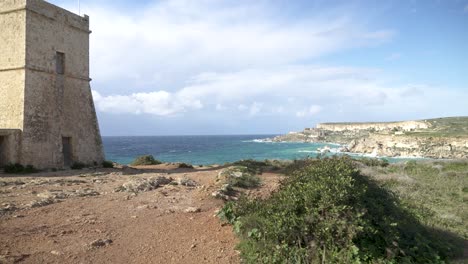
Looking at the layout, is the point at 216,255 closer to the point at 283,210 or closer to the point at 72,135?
the point at 283,210

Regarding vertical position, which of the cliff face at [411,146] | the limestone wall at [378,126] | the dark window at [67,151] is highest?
the limestone wall at [378,126]

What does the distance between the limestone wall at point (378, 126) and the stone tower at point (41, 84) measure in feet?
276

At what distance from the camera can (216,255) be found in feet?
19.7

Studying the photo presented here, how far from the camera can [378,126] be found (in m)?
109

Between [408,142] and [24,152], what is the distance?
55348 millimetres

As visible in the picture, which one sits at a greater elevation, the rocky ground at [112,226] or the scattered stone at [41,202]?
the scattered stone at [41,202]

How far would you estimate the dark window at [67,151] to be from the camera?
18.0 m

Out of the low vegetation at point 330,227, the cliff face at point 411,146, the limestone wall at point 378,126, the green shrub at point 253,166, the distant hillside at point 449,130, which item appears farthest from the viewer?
the limestone wall at point 378,126

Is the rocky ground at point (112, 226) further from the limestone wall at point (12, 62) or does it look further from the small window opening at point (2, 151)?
the limestone wall at point (12, 62)

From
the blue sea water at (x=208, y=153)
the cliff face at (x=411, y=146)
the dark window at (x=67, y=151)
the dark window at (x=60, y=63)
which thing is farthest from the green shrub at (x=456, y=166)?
the cliff face at (x=411, y=146)

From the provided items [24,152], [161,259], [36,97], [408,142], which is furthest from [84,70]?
[408,142]

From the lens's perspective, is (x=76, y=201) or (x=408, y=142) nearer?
(x=76, y=201)

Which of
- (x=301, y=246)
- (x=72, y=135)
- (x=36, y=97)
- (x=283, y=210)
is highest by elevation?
(x=36, y=97)

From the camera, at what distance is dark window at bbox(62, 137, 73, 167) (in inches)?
707
